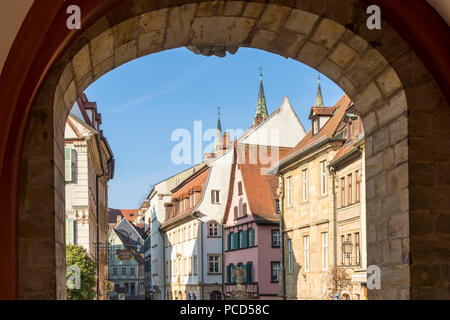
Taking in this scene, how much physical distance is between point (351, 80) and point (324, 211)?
57.4 feet

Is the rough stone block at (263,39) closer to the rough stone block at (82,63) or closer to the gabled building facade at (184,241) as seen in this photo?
the rough stone block at (82,63)

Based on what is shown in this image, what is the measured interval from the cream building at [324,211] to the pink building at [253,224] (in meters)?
3.72

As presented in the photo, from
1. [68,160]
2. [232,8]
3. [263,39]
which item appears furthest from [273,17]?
[68,160]

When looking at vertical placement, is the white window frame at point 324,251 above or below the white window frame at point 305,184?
below

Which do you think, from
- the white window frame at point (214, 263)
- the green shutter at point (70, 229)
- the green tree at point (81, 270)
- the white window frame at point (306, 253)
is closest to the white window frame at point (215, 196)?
the white window frame at point (214, 263)

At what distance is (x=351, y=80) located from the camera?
5.08 metres

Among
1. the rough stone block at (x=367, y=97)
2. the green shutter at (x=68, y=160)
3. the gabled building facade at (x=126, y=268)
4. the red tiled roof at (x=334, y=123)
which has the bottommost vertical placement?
the gabled building facade at (x=126, y=268)

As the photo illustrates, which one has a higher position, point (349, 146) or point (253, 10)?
point (349, 146)

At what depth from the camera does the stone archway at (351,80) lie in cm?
396

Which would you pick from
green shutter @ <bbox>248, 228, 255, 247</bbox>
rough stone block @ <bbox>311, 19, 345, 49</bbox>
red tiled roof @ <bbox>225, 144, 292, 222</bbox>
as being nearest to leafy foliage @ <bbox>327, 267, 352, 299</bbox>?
red tiled roof @ <bbox>225, 144, 292, 222</bbox>

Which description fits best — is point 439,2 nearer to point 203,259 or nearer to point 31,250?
point 31,250

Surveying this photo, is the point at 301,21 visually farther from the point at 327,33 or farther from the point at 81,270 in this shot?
the point at 81,270

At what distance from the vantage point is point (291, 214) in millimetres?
25859

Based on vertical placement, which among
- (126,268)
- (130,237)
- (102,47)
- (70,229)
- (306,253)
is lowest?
(126,268)
